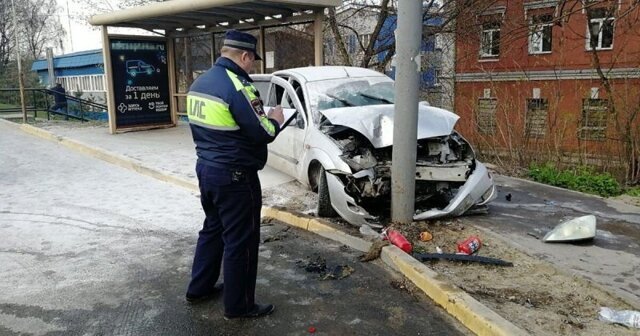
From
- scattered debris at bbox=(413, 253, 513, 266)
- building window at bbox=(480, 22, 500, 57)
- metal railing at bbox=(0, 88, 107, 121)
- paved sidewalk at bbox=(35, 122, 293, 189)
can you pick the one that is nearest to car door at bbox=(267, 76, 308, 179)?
paved sidewalk at bbox=(35, 122, 293, 189)

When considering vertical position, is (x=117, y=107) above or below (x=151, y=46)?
below

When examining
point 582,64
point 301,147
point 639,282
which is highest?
point 582,64

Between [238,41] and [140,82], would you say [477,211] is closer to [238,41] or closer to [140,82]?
[238,41]

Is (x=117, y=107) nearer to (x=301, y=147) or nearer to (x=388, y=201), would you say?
(x=301, y=147)

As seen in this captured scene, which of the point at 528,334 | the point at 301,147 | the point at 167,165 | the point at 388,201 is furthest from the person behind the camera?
the point at 167,165

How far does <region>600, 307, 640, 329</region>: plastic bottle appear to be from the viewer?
3.51 metres

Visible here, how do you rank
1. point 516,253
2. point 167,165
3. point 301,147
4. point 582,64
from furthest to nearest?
point 582,64 → point 167,165 → point 301,147 → point 516,253

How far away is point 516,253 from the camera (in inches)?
193

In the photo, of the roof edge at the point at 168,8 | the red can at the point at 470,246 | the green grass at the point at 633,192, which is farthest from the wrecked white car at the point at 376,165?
the green grass at the point at 633,192

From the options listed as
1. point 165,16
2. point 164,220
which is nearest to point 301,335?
point 164,220

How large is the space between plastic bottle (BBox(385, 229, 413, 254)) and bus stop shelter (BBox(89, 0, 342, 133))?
597 centimetres

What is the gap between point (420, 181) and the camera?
232 inches

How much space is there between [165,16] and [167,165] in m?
4.33

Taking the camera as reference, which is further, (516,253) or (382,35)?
(382,35)
